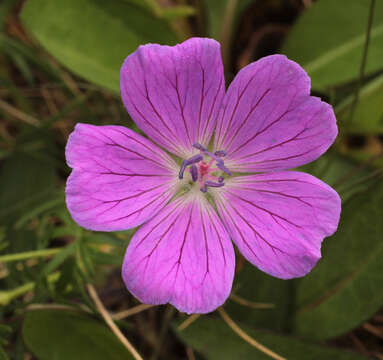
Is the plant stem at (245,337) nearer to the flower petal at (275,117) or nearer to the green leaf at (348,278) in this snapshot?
the green leaf at (348,278)

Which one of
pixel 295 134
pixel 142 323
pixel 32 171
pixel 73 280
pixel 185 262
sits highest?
pixel 295 134

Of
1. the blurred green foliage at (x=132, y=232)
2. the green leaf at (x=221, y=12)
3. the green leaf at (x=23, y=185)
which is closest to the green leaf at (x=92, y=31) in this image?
the blurred green foliage at (x=132, y=232)

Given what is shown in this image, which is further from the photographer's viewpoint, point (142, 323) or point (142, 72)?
point (142, 323)

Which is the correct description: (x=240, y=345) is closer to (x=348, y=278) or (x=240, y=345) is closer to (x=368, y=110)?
(x=348, y=278)

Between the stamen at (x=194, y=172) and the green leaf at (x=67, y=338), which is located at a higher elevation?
the stamen at (x=194, y=172)

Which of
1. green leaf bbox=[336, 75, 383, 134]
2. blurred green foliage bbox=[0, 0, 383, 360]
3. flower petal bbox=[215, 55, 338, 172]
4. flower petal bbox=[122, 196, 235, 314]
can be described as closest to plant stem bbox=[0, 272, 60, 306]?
blurred green foliage bbox=[0, 0, 383, 360]

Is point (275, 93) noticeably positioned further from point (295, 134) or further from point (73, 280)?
point (73, 280)

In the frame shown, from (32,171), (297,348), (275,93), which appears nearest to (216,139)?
(275,93)

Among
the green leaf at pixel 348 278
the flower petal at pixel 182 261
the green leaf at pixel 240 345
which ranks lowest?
the green leaf at pixel 240 345
